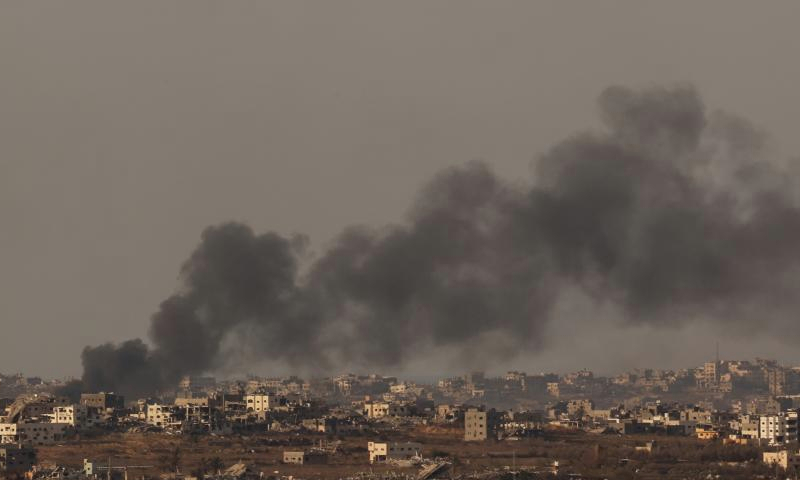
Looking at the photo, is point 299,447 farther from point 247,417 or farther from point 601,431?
point 601,431

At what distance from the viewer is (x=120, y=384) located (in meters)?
141

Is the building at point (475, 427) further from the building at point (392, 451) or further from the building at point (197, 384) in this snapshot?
the building at point (197, 384)

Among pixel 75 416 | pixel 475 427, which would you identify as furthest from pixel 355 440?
pixel 75 416

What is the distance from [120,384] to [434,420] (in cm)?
2550

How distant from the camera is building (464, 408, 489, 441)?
116688mm

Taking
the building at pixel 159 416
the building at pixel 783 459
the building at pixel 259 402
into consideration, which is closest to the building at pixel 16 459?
the building at pixel 159 416

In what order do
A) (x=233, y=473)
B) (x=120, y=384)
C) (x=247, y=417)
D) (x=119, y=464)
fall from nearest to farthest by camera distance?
1. (x=233, y=473)
2. (x=119, y=464)
3. (x=247, y=417)
4. (x=120, y=384)

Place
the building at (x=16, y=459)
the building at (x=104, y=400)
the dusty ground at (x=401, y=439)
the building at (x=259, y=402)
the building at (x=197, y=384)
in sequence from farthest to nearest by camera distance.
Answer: the building at (x=197, y=384)
the building at (x=259, y=402)
the building at (x=104, y=400)
the dusty ground at (x=401, y=439)
the building at (x=16, y=459)

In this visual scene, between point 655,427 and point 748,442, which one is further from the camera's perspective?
point 655,427

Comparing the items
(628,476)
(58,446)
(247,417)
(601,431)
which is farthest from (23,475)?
(601,431)

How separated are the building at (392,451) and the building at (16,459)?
680 inches

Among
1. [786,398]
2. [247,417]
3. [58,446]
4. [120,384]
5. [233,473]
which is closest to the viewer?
[233,473]

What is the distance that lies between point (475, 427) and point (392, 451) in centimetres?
1551

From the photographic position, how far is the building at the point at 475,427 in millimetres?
116688
